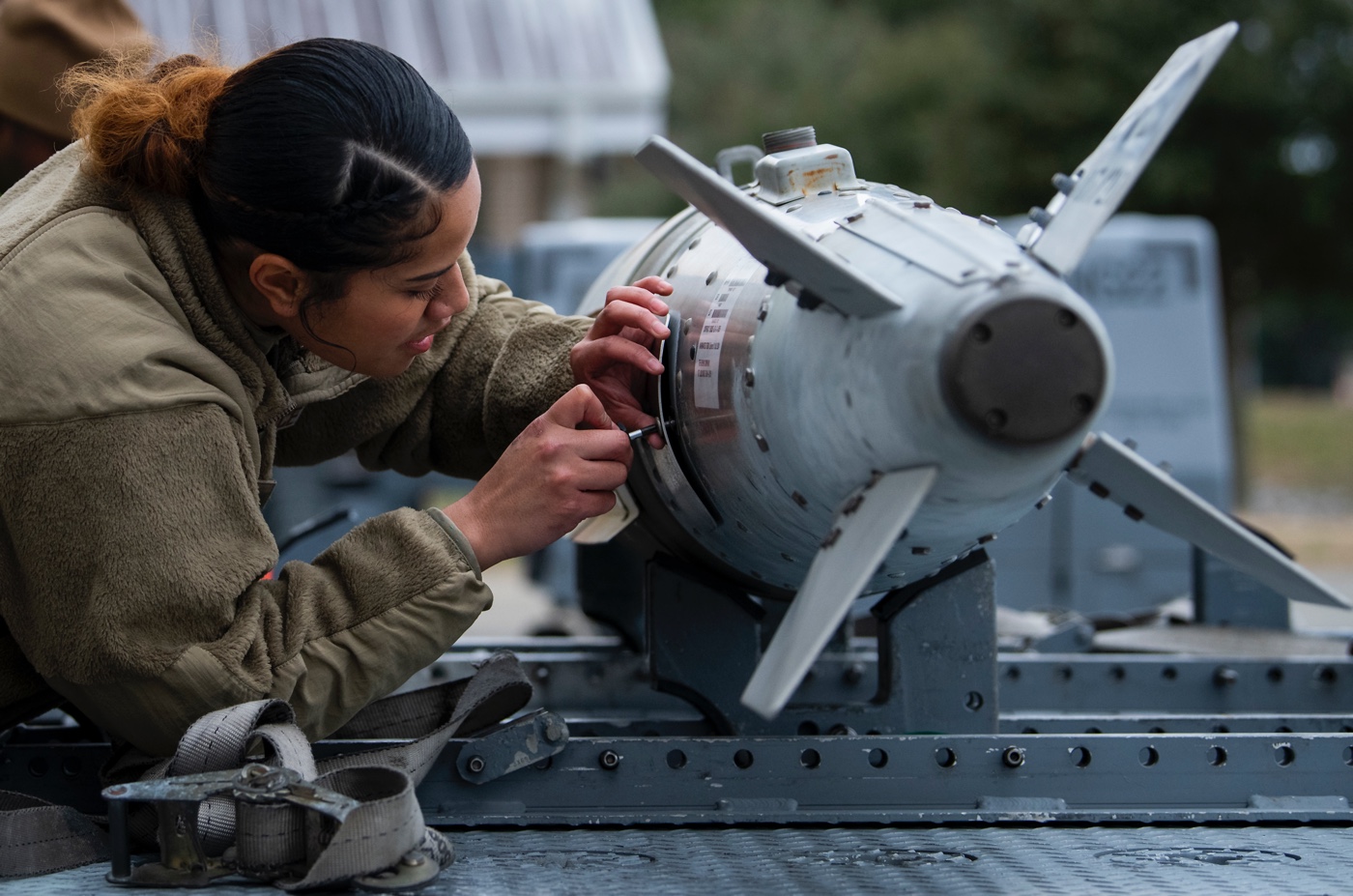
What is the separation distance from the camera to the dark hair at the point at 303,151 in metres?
1.75

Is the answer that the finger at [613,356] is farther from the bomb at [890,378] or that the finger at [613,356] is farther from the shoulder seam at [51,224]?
the shoulder seam at [51,224]

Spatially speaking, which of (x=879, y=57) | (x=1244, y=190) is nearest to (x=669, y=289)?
(x=1244, y=190)

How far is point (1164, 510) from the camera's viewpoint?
6.00ft

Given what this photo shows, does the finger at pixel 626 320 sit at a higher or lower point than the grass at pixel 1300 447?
higher

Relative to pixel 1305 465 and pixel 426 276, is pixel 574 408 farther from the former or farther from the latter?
pixel 1305 465

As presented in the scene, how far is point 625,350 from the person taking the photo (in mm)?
2010

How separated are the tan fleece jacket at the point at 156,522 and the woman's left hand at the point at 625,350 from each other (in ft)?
1.15

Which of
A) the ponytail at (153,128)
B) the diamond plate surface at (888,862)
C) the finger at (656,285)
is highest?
the ponytail at (153,128)

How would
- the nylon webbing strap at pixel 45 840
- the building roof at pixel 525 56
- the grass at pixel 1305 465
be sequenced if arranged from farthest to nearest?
the grass at pixel 1305 465, the building roof at pixel 525 56, the nylon webbing strap at pixel 45 840

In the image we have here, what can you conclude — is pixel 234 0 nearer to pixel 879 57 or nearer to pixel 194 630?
pixel 194 630

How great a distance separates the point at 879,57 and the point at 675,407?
1494cm

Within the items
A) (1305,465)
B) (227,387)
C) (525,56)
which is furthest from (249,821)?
(1305,465)

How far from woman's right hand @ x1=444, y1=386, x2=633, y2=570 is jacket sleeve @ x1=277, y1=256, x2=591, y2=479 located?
326 millimetres

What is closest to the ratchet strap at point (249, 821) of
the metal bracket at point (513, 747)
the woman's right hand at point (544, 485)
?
the metal bracket at point (513, 747)
